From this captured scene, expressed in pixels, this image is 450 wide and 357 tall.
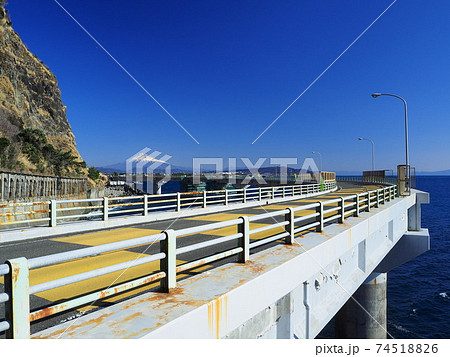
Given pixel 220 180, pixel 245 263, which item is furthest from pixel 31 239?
pixel 220 180

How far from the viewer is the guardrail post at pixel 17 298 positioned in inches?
117

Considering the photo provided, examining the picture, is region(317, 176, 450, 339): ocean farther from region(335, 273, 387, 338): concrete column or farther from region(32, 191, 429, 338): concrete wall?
region(32, 191, 429, 338): concrete wall

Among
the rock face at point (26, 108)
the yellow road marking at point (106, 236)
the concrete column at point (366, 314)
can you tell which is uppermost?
the rock face at point (26, 108)

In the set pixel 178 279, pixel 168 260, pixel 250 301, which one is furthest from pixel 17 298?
pixel 250 301

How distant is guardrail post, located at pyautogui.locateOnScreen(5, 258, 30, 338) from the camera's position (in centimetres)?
297

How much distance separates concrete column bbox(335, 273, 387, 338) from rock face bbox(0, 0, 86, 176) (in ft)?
115

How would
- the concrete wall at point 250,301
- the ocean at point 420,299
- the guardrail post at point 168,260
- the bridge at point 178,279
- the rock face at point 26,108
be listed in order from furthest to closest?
the rock face at point 26,108 < the ocean at point 420,299 < the guardrail post at point 168,260 < the concrete wall at point 250,301 < the bridge at point 178,279

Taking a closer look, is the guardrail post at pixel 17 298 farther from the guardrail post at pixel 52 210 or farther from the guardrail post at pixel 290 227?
the guardrail post at pixel 52 210

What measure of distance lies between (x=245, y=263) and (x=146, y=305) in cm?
229

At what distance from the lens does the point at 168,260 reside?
444 cm

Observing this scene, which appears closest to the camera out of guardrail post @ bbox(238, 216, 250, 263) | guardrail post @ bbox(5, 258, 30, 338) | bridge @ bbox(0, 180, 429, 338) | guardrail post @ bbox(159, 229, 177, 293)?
guardrail post @ bbox(5, 258, 30, 338)

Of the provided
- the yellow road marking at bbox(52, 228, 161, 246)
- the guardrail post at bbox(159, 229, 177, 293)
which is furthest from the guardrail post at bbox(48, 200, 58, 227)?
the guardrail post at bbox(159, 229, 177, 293)

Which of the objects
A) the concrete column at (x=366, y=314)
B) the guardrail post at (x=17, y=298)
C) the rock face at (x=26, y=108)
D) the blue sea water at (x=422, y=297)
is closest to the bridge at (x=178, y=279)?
the guardrail post at (x=17, y=298)

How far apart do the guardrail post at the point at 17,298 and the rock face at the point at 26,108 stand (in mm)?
37627
